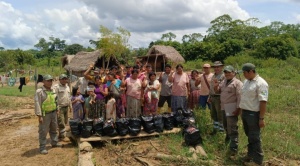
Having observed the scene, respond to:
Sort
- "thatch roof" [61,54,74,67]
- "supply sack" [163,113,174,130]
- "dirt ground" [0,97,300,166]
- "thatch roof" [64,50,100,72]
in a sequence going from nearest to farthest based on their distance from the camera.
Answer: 1. "dirt ground" [0,97,300,166]
2. "supply sack" [163,113,174,130]
3. "thatch roof" [64,50,100,72]
4. "thatch roof" [61,54,74,67]

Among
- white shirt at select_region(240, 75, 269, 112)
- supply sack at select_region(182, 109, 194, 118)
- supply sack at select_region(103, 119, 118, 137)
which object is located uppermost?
white shirt at select_region(240, 75, 269, 112)

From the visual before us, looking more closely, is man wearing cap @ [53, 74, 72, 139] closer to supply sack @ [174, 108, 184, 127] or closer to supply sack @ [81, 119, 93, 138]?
supply sack @ [81, 119, 93, 138]

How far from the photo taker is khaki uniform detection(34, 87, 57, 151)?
18.2 ft

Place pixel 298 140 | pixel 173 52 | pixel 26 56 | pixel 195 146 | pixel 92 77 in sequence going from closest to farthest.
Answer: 1. pixel 195 146
2. pixel 298 140
3. pixel 92 77
4. pixel 173 52
5. pixel 26 56

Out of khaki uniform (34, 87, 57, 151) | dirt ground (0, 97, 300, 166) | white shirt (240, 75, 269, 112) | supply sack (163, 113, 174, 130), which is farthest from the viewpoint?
supply sack (163, 113, 174, 130)

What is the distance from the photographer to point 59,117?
247 inches

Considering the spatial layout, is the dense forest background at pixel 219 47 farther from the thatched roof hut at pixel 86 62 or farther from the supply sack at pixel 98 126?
the supply sack at pixel 98 126

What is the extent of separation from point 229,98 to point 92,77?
132 inches

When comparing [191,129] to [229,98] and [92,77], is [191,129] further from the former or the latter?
[92,77]

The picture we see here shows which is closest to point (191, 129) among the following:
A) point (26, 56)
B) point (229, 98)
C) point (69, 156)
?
point (229, 98)

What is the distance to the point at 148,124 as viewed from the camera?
6172 mm

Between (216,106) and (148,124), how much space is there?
1545mm

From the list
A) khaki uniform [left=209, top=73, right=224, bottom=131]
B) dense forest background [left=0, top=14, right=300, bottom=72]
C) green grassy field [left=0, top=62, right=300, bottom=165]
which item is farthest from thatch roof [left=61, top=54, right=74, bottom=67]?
khaki uniform [left=209, top=73, right=224, bottom=131]

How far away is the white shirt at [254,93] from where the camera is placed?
437 centimetres
